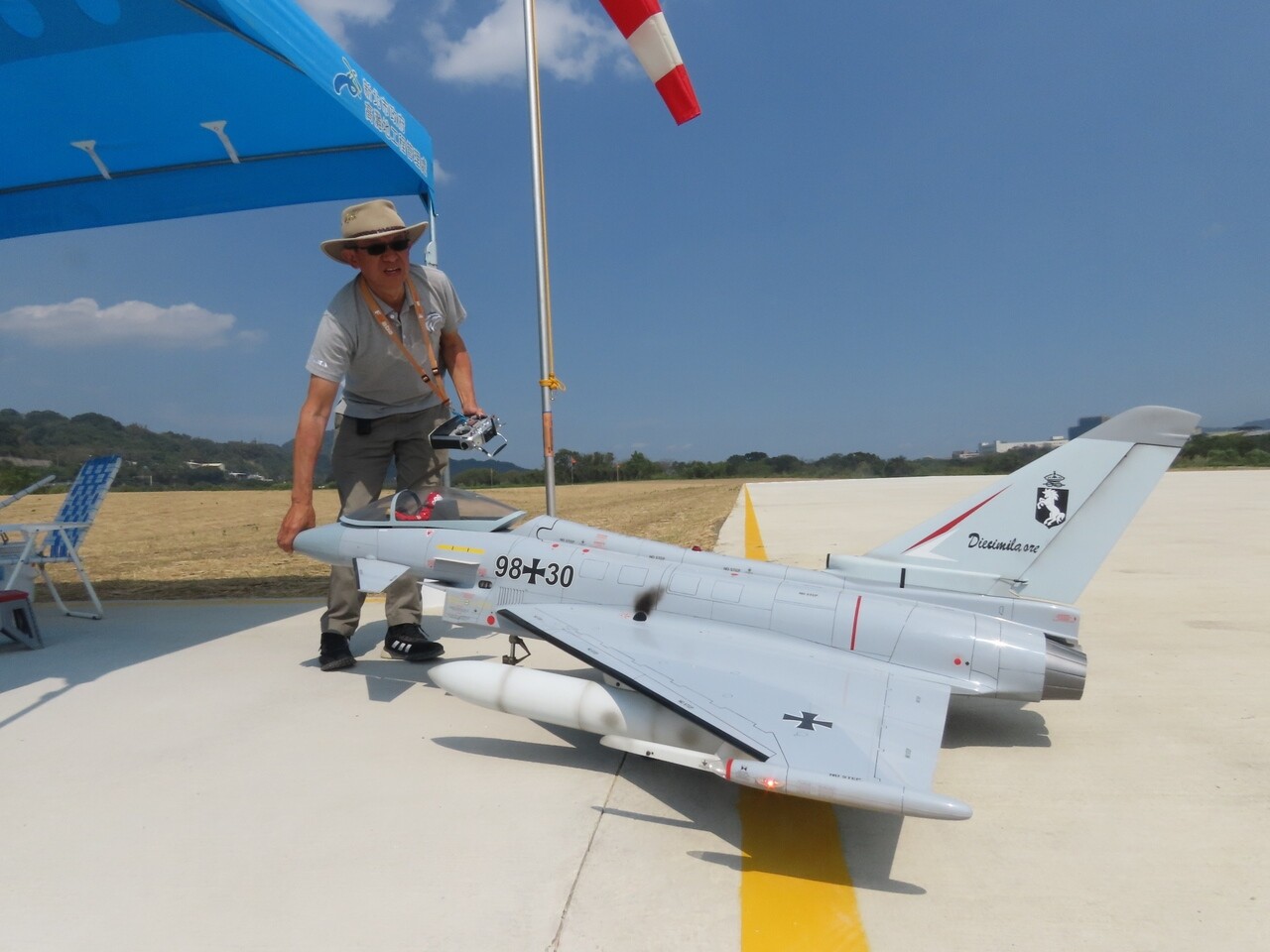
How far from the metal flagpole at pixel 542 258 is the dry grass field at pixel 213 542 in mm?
1154

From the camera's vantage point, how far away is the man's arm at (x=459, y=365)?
5.88 metres

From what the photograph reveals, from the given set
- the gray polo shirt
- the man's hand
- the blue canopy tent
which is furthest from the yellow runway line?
the blue canopy tent

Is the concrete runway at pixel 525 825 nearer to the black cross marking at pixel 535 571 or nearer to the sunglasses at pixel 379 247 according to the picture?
the black cross marking at pixel 535 571

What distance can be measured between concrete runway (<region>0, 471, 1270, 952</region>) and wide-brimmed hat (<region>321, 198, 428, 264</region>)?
3275 mm

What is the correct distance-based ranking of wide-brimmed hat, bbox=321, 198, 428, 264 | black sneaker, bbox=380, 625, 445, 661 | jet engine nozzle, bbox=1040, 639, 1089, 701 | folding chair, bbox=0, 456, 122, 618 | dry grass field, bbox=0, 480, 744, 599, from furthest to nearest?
dry grass field, bbox=0, 480, 744, 599 → folding chair, bbox=0, 456, 122, 618 → black sneaker, bbox=380, 625, 445, 661 → wide-brimmed hat, bbox=321, 198, 428, 264 → jet engine nozzle, bbox=1040, 639, 1089, 701

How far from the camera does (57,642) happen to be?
20.5 ft

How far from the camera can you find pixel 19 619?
599 centimetres

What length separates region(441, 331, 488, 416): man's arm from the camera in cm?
588

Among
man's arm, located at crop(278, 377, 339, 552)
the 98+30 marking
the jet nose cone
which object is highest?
man's arm, located at crop(278, 377, 339, 552)

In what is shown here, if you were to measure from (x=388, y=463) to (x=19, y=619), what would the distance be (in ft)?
11.7

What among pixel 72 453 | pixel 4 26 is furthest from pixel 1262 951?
pixel 72 453

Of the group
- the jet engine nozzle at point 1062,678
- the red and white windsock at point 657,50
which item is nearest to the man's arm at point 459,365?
the red and white windsock at point 657,50

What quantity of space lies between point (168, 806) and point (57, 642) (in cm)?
426

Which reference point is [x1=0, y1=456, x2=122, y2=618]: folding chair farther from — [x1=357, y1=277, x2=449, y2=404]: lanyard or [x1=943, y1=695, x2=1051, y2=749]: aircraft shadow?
[x1=943, y1=695, x2=1051, y2=749]: aircraft shadow
